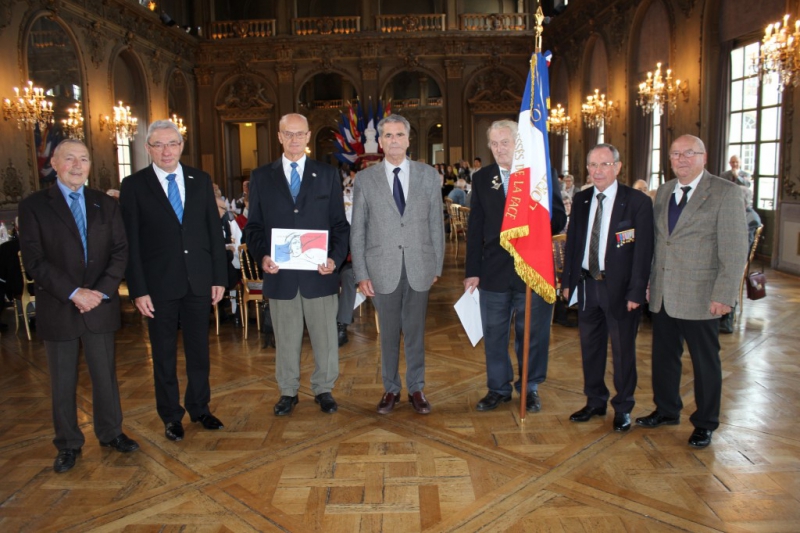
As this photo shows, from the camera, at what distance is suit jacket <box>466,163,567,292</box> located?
11.5ft

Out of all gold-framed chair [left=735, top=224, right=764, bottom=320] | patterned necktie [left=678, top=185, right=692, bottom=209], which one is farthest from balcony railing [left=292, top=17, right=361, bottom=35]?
patterned necktie [left=678, top=185, right=692, bottom=209]

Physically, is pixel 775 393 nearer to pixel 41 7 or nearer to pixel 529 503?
pixel 529 503

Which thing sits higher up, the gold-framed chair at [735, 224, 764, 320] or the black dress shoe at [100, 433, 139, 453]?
the gold-framed chair at [735, 224, 764, 320]

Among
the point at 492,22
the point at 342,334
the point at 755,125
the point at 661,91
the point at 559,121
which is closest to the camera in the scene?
the point at 342,334

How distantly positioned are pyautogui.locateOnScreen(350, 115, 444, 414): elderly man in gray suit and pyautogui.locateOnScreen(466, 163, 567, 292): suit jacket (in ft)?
0.71

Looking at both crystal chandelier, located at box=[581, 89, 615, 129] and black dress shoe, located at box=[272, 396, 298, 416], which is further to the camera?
crystal chandelier, located at box=[581, 89, 615, 129]

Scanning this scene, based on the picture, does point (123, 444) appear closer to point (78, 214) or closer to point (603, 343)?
point (78, 214)

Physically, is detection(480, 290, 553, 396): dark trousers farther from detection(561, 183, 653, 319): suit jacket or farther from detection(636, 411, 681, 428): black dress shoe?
detection(636, 411, 681, 428): black dress shoe

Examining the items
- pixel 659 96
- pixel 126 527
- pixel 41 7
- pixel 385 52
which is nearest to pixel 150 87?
pixel 41 7

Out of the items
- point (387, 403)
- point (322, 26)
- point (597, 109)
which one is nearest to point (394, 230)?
point (387, 403)

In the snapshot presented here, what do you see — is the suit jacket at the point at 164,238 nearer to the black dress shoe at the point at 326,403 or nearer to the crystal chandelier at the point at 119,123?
the black dress shoe at the point at 326,403

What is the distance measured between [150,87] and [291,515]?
14798 mm

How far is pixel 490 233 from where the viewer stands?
3.52 m

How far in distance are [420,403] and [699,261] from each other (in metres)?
1.71
